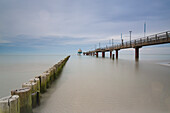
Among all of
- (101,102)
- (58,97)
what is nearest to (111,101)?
(101,102)

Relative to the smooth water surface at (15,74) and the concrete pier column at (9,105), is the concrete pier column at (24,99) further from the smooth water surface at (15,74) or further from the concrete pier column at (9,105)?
the smooth water surface at (15,74)

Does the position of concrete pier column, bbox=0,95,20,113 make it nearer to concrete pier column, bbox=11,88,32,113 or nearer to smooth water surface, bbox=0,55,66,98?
concrete pier column, bbox=11,88,32,113

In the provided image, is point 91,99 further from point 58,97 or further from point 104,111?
point 58,97

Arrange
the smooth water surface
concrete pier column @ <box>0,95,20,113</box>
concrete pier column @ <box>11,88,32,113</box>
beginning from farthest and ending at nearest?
1. the smooth water surface
2. concrete pier column @ <box>11,88,32,113</box>
3. concrete pier column @ <box>0,95,20,113</box>

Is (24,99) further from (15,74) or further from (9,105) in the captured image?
(15,74)

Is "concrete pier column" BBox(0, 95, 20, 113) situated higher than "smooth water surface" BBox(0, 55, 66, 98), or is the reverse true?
"concrete pier column" BBox(0, 95, 20, 113)

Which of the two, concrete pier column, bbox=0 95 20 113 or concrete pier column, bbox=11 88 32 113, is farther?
concrete pier column, bbox=11 88 32 113

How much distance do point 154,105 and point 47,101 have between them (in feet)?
12.2

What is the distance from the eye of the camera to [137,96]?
439cm

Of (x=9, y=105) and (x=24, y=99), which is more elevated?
(x=9, y=105)

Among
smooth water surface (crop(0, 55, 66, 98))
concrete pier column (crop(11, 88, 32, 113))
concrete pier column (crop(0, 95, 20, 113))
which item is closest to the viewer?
concrete pier column (crop(0, 95, 20, 113))

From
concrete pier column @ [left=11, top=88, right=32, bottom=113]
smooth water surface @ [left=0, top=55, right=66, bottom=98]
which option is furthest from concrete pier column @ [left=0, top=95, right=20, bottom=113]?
smooth water surface @ [left=0, top=55, right=66, bottom=98]

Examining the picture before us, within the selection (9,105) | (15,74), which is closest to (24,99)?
(9,105)

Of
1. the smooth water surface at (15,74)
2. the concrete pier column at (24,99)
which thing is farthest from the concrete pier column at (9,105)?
the smooth water surface at (15,74)
